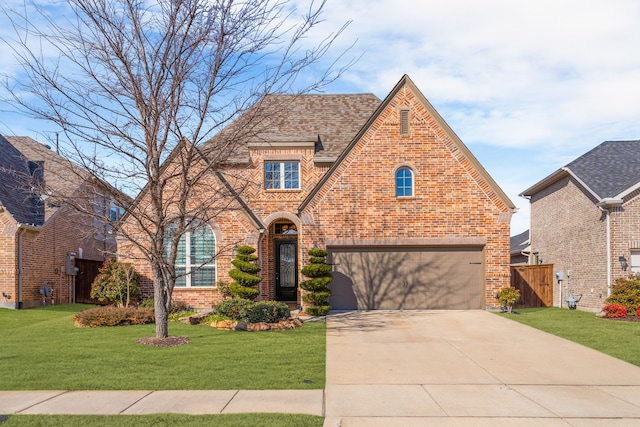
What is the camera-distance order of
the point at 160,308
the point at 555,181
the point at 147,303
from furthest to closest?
the point at 555,181 < the point at 147,303 < the point at 160,308

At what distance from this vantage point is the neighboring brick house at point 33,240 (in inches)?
785

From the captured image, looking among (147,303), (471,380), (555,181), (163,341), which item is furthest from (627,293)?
(147,303)

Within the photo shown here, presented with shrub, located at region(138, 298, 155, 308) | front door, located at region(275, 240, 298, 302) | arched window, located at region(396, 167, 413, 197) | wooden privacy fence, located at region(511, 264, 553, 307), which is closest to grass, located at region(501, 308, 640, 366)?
wooden privacy fence, located at region(511, 264, 553, 307)

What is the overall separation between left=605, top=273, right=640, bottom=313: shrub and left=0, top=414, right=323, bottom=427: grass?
48.7 ft

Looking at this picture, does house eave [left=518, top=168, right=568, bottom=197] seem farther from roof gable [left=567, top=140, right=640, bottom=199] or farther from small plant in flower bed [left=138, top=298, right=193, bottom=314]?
small plant in flower bed [left=138, top=298, right=193, bottom=314]

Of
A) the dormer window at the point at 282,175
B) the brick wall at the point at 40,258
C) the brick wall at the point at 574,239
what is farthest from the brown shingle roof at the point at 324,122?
the brick wall at the point at 574,239

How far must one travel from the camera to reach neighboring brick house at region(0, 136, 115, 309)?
19.9 metres

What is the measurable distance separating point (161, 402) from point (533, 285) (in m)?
18.9

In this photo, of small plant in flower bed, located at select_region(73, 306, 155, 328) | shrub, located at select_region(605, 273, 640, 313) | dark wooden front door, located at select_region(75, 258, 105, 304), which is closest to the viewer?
small plant in flower bed, located at select_region(73, 306, 155, 328)

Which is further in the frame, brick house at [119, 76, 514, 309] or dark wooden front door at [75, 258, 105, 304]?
dark wooden front door at [75, 258, 105, 304]

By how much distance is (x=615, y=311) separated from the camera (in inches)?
693

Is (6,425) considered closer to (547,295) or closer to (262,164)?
(262,164)

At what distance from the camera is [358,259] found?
19.3 metres

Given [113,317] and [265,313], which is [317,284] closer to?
[265,313]
